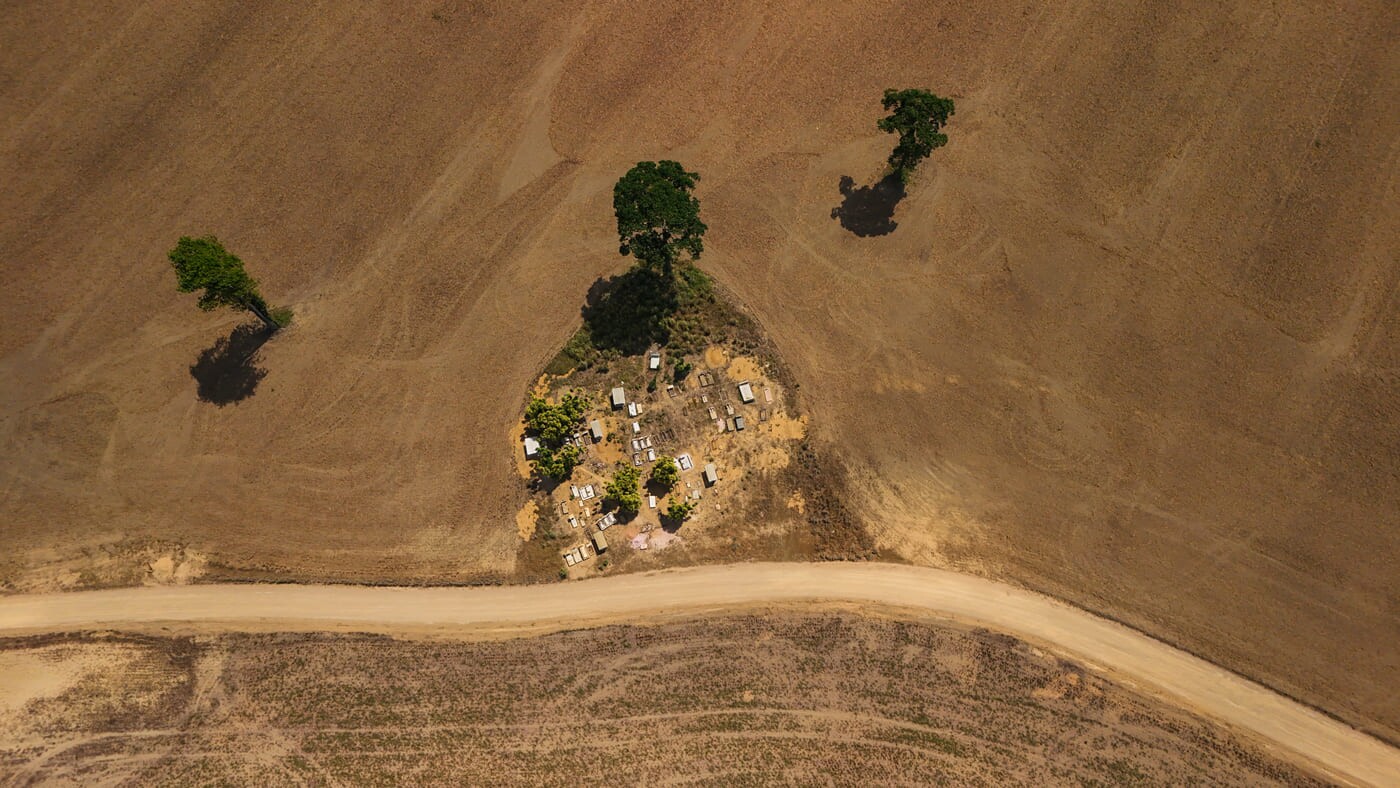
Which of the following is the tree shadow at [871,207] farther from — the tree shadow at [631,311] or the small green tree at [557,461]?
the small green tree at [557,461]

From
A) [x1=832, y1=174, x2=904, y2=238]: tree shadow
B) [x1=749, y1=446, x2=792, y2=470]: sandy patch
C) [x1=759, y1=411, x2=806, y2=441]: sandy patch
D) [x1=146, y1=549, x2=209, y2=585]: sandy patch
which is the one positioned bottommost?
[x1=146, y1=549, x2=209, y2=585]: sandy patch

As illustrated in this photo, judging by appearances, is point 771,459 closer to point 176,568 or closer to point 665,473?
point 665,473

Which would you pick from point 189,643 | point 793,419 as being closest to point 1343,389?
point 793,419

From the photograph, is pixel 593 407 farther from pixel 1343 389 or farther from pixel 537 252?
pixel 1343 389

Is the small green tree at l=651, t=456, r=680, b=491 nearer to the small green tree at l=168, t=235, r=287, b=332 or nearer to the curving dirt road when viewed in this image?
the curving dirt road

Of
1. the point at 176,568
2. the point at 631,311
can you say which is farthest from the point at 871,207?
the point at 176,568

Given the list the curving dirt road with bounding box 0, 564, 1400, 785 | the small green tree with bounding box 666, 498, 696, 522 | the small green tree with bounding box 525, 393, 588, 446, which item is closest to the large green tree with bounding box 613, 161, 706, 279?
the small green tree with bounding box 525, 393, 588, 446
